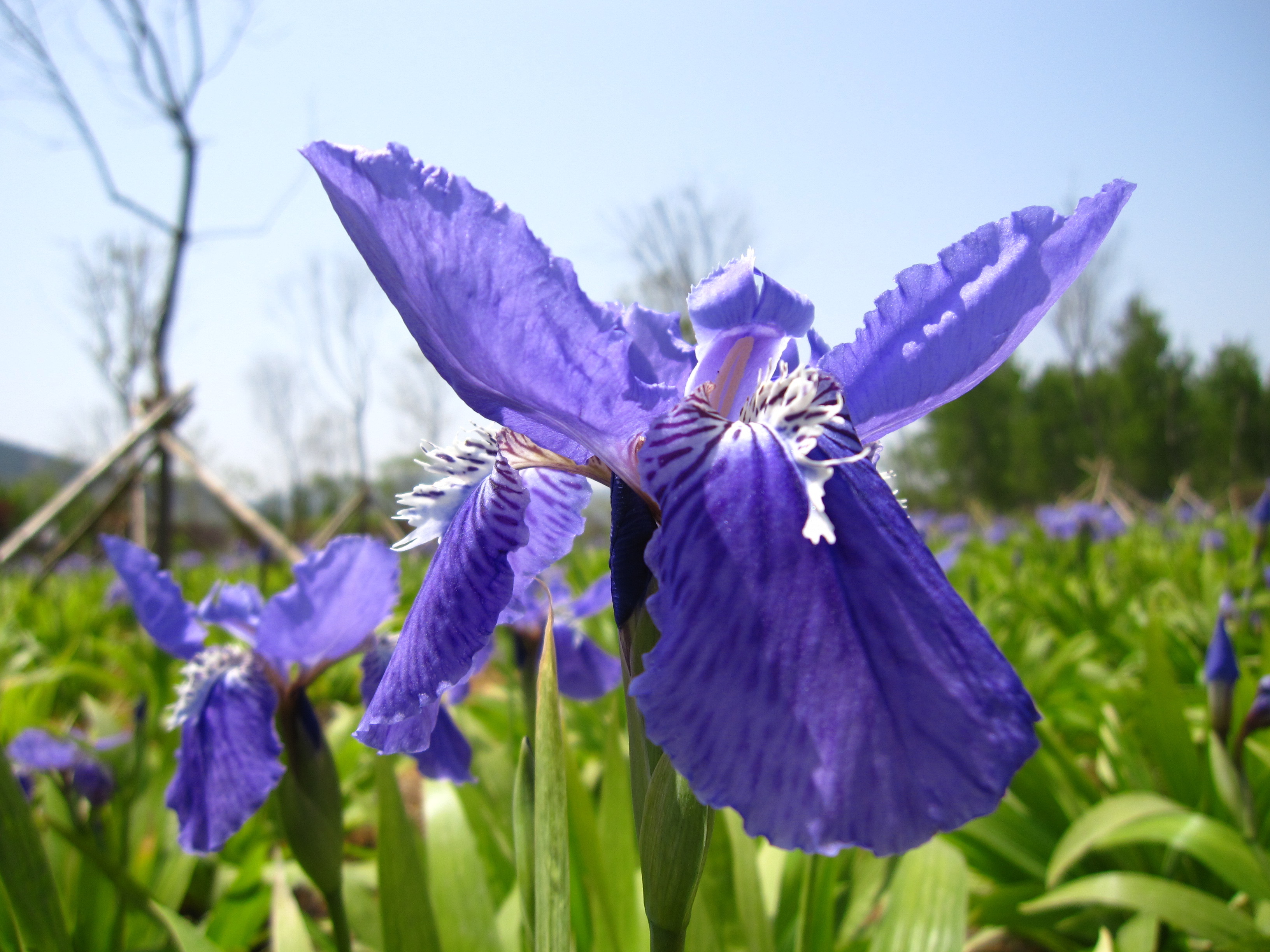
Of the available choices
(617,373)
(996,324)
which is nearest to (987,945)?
(996,324)

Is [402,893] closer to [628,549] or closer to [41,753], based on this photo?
[628,549]

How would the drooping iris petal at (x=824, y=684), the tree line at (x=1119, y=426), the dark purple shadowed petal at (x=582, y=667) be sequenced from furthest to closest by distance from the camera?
the tree line at (x=1119, y=426)
the dark purple shadowed petal at (x=582, y=667)
the drooping iris petal at (x=824, y=684)

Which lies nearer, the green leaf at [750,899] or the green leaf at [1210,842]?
the green leaf at [750,899]

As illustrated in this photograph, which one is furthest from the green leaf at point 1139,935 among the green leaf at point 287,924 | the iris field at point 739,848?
the green leaf at point 287,924

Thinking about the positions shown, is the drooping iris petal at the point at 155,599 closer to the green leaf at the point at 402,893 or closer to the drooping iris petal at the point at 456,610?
the green leaf at the point at 402,893

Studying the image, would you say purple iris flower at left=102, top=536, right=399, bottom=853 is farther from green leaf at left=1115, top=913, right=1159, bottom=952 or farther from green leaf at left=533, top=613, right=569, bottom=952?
green leaf at left=1115, top=913, right=1159, bottom=952
